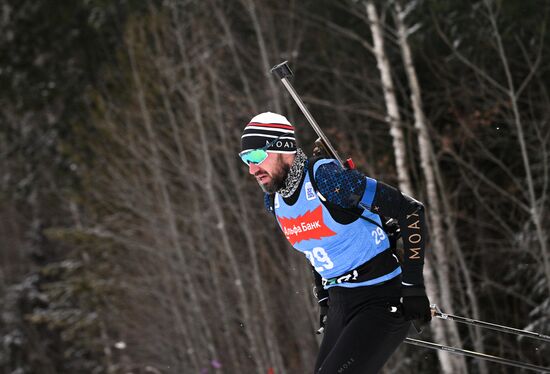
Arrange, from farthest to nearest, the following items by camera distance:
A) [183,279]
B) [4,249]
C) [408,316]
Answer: [4,249] → [183,279] → [408,316]

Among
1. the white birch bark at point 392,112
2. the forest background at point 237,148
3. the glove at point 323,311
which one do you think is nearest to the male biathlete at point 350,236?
the glove at point 323,311

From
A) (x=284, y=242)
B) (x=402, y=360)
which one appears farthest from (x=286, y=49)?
(x=402, y=360)

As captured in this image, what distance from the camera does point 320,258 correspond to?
12.5 ft

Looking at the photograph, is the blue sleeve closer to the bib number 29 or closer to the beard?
the beard

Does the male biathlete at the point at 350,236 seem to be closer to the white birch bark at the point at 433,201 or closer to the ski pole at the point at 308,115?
the ski pole at the point at 308,115

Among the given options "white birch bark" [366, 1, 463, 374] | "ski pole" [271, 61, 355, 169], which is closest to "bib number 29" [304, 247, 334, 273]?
"ski pole" [271, 61, 355, 169]

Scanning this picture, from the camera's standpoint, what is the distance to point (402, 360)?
10.2m

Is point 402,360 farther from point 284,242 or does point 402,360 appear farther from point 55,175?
point 55,175

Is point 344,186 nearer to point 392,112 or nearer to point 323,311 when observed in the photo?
point 323,311

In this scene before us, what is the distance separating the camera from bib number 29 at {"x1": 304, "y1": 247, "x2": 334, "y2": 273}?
377 centimetres

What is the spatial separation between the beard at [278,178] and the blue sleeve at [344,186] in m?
0.15

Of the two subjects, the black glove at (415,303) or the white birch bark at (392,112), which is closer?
the black glove at (415,303)

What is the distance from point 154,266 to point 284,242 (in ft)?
12.1

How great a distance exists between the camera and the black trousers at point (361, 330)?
140 inches
